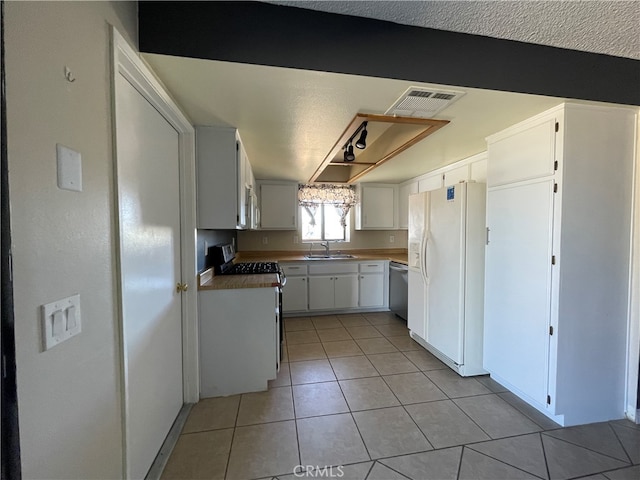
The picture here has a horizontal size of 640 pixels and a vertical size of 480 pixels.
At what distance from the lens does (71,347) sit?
0.75 m

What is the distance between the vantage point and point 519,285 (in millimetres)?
1921

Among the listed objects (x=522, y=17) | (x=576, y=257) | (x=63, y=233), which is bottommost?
(x=576, y=257)

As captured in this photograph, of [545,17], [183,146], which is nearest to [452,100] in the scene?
[545,17]

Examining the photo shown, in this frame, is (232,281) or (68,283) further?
(232,281)

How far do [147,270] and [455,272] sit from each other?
2.35 metres

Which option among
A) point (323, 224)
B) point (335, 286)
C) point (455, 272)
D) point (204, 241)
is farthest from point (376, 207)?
point (204, 241)

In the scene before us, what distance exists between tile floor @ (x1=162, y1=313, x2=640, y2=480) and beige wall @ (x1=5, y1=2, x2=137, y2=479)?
72 cm

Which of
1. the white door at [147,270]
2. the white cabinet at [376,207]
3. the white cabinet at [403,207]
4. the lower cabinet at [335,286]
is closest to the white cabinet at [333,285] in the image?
the lower cabinet at [335,286]

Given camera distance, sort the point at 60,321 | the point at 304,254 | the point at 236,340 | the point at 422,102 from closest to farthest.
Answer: the point at 60,321
the point at 422,102
the point at 236,340
the point at 304,254

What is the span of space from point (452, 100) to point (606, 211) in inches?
49.9

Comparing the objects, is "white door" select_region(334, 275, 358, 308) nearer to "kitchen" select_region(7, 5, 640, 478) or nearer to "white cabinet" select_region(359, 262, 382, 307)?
"white cabinet" select_region(359, 262, 382, 307)

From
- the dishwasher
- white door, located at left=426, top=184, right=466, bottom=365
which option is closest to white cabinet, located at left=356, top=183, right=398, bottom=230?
the dishwasher

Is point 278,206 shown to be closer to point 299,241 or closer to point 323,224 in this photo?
point 299,241

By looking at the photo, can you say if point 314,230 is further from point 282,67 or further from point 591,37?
point 591,37
